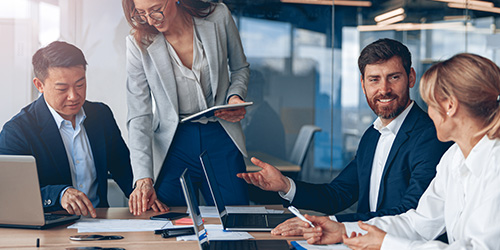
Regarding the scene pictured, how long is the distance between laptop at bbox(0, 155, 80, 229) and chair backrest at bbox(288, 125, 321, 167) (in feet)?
10.2

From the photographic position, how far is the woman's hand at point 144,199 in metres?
2.19

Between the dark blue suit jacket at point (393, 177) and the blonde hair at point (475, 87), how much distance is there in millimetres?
534

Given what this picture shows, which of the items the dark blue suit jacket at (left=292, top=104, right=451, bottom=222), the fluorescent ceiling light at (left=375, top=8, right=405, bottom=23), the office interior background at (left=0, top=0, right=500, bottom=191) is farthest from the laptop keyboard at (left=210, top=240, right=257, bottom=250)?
the fluorescent ceiling light at (left=375, top=8, right=405, bottom=23)

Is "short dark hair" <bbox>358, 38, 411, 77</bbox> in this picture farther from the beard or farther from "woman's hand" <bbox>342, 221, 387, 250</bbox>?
"woman's hand" <bbox>342, 221, 387, 250</bbox>

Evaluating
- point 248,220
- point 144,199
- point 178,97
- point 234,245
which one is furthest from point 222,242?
point 178,97

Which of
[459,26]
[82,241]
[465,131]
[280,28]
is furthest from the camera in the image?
[459,26]

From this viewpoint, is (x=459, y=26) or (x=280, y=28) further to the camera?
(x=459, y=26)

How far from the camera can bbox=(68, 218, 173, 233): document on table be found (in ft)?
6.07

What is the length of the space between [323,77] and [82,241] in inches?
138

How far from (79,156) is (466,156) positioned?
6.00 feet

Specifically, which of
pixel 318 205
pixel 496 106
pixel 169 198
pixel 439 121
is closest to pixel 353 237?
pixel 439 121

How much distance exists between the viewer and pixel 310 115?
4844 millimetres

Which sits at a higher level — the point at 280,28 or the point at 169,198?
the point at 280,28

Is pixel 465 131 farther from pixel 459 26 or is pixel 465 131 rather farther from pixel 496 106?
pixel 459 26
